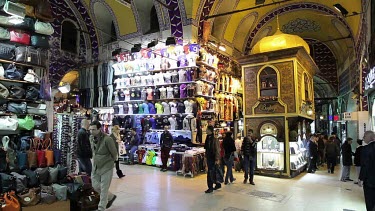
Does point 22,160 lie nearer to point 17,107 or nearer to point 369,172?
point 17,107

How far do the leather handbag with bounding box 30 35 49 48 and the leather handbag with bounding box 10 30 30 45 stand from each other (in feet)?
0.25

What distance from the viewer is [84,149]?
17.9 ft

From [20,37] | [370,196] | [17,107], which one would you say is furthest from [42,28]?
[370,196]

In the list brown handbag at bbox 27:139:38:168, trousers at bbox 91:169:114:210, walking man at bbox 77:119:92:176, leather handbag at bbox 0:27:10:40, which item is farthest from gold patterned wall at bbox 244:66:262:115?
leather handbag at bbox 0:27:10:40

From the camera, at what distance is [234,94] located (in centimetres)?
1242

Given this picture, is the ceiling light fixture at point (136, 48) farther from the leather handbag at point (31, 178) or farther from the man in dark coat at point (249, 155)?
the leather handbag at point (31, 178)

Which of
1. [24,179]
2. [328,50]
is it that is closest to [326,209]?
[24,179]

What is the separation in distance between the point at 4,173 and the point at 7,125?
78 centimetres

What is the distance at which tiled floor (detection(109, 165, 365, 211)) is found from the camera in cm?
521

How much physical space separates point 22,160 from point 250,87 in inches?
274

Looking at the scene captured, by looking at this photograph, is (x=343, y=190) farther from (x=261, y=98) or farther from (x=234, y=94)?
(x=234, y=94)

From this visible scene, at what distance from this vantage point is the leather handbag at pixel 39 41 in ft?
15.8

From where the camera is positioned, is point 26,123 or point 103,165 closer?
point 103,165

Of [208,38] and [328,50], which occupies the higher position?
[328,50]
